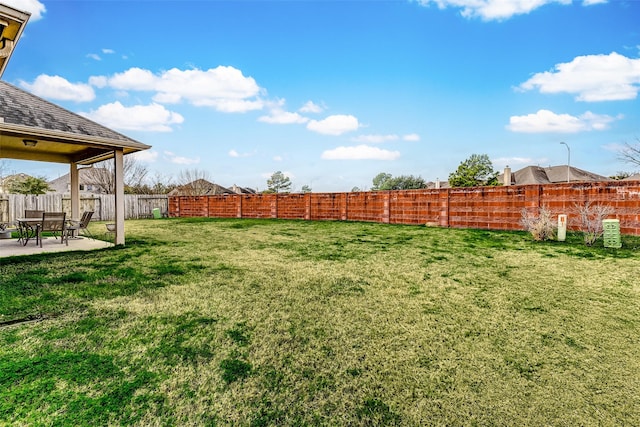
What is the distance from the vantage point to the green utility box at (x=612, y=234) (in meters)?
7.47

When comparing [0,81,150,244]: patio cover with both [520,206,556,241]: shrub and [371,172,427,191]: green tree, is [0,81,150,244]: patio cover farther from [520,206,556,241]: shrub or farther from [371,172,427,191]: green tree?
[371,172,427,191]: green tree

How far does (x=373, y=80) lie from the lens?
1825cm

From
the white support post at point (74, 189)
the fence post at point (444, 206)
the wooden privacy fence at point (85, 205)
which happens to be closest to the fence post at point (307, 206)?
the fence post at point (444, 206)

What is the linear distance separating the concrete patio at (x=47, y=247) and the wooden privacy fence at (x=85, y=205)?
294 cm

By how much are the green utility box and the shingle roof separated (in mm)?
12627

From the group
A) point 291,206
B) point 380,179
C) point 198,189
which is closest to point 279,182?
point 380,179

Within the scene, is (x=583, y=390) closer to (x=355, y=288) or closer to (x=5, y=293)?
(x=355, y=288)

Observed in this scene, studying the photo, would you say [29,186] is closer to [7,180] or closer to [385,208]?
[7,180]

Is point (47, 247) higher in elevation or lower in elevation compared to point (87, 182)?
lower

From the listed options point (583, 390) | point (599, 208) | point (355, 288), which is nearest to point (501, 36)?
point (599, 208)

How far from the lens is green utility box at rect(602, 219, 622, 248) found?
294 inches

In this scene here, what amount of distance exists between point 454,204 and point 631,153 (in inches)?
617

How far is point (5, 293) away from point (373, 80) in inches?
723

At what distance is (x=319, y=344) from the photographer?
3.04 meters
